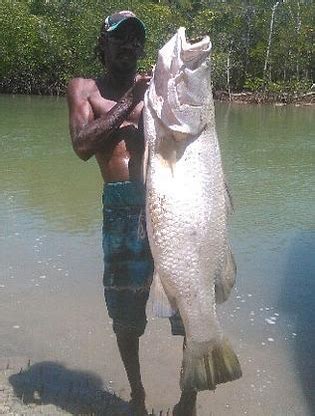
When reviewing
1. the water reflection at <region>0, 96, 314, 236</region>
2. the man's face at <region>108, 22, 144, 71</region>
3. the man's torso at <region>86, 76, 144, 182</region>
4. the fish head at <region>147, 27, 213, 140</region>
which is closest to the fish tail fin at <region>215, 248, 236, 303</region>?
the fish head at <region>147, 27, 213, 140</region>

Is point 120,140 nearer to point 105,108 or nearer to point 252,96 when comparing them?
point 105,108

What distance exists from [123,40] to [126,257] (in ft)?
3.80

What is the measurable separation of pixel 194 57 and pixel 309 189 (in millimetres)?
9853

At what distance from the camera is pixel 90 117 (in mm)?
3445

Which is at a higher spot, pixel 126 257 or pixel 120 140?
pixel 120 140

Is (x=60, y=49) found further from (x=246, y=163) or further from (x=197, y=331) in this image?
(x=197, y=331)

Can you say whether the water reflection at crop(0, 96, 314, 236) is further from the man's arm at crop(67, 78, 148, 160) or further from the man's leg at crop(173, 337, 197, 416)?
the man's arm at crop(67, 78, 148, 160)

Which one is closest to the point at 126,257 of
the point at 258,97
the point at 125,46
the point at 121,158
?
the point at 121,158

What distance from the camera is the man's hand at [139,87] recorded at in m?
3.26

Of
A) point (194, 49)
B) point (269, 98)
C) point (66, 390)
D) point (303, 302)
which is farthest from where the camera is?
point (269, 98)

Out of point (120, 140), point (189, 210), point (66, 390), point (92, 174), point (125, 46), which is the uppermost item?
point (125, 46)

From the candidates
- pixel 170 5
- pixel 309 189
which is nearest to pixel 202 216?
pixel 309 189

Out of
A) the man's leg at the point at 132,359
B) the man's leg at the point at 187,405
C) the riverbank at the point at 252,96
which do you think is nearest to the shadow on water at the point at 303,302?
the man's leg at the point at 187,405

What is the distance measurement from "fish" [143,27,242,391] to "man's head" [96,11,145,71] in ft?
2.01
